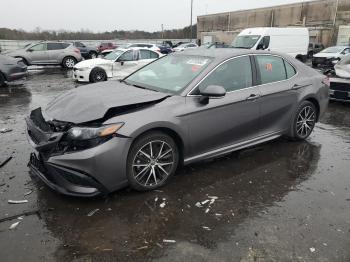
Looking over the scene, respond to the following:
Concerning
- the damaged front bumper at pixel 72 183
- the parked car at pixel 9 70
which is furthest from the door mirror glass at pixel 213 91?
the parked car at pixel 9 70

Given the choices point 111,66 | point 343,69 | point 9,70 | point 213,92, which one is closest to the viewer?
A: point 213,92

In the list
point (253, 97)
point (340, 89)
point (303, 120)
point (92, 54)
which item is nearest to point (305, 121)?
point (303, 120)

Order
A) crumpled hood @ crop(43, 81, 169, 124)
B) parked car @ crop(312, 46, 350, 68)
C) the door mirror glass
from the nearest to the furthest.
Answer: crumpled hood @ crop(43, 81, 169, 124) < the door mirror glass < parked car @ crop(312, 46, 350, 68)

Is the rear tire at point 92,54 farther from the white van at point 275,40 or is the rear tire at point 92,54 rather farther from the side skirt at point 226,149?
the side skirt at point 226,149

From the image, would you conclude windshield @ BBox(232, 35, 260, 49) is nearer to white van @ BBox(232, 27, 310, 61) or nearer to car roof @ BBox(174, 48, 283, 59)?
white van @ BBox(232, 27, 310, 61)

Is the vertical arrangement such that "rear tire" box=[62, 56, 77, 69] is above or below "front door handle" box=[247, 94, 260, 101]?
→ below

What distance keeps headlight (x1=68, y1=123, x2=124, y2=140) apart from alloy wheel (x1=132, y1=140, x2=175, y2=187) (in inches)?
17.3

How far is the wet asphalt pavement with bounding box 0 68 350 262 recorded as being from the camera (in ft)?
9.75

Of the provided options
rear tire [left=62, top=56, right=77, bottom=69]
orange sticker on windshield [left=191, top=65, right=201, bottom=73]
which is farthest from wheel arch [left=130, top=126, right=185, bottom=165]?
rear tire [left=62, top=56, right=77, bottom=69]

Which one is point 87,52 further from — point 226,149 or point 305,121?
point 226,149

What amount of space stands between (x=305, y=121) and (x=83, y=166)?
4000 mm

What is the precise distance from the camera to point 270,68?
205 inches

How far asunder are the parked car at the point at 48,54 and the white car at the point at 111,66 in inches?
263

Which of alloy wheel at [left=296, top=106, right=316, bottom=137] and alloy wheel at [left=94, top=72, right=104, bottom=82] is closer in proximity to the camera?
alloy wheel at [left=296, top=106, right=316, bottom=137]
